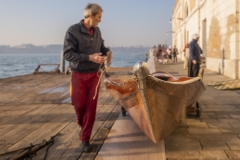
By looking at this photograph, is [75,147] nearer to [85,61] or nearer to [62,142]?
[62,142]

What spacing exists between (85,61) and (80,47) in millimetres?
195

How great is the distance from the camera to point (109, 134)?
4.25 metres

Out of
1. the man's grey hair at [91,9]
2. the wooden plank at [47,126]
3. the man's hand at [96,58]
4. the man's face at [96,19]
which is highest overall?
the man's grey hair at [91,9]

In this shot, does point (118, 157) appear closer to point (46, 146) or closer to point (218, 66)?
point (46, 146)

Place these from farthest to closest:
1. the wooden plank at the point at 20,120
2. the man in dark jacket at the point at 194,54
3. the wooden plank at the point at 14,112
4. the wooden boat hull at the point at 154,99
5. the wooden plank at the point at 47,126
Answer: the man in dark jacket at the point at 194,54
the wooden plank at the point at 14,112
the wooden plank at the point at 20,120
the wooden plank at the point at 47,126
the wooden boat hull at the point at 154,99

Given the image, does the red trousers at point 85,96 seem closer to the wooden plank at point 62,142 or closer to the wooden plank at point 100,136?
the wooden plank at point 100,136

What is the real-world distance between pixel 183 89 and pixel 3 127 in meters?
3.12

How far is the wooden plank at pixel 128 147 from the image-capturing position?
3379 millimetres

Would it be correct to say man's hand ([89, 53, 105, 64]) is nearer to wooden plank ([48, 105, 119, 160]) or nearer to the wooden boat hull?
the wooden boat hull

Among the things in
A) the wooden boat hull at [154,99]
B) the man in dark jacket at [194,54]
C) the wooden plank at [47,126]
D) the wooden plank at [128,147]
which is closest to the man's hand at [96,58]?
the wooden boat hull at [154,99]

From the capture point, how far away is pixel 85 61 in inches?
139

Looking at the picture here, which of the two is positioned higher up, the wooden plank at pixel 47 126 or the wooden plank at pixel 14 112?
the wooden plank at pixel 14 112

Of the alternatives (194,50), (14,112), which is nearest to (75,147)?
(14,112)

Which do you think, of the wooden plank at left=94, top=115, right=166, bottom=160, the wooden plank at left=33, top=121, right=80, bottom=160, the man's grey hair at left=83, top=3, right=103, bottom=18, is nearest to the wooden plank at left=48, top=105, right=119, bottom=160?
the wooden plank at left=33, top=121, right=80, bottom=160
